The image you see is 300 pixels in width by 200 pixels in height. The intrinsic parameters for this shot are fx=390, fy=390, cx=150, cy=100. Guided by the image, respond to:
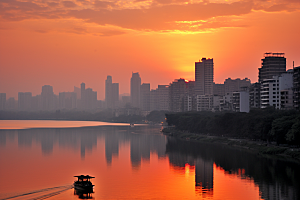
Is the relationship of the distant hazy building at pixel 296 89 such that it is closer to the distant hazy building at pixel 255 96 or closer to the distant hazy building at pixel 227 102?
the distant hazy building at pixel 255 96

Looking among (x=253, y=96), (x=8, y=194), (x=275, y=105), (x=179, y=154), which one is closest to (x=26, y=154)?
(x=179, y=154)

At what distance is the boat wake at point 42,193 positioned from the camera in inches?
1670

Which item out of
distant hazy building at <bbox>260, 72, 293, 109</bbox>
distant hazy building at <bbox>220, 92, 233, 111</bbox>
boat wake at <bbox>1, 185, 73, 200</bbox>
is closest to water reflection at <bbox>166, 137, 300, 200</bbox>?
boat wake at <bbox>1, 185, 73, 200</bbox>

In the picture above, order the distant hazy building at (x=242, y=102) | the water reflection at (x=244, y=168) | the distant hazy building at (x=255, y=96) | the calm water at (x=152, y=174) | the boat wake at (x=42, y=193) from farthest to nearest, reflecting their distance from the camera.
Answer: the distant hazy building at (x=242, y=102)
the distant hazy building at (x=255, y=96)
the water reflection at (x=244, y=168)
the calm water at (x=152, y=174)
the boat wake at (x=42, y=193)

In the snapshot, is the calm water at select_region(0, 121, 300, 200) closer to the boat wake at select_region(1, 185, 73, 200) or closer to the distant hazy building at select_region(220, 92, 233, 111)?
the boat wake at select_region(1, 185, 73, 200)

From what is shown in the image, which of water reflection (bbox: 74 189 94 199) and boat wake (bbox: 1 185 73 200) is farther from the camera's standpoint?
water reflection (bbox: 74 189 94 199)

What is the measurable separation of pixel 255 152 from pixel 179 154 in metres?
15.4

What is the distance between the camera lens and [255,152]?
7469 cm

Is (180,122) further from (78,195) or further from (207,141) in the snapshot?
(78,195)

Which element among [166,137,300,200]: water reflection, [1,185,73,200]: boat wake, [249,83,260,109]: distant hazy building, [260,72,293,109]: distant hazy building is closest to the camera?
[1,185,73,200]: boat wake

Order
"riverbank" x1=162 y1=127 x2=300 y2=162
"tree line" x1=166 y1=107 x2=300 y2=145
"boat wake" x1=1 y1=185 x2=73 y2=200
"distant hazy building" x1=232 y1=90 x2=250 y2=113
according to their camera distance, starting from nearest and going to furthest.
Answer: "boat wake" x1=1 y1=185 x2=73 y2=200 → "riverbank" x1=162 y1=127 x2=300 y2=162 → "tree line" x1=166 y1=107 x2=300 y2=145 → "distant hazy building" x1=232 y1=90 x2=250 y2=113

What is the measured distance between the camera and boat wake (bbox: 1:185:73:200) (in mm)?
42406

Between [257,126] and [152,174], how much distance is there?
3272 cm

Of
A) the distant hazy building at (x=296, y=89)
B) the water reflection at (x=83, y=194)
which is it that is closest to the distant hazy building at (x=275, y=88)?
the distant hazy building at (x=296, y=89)
